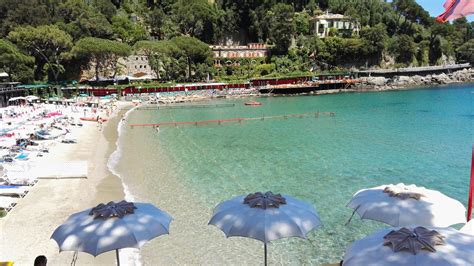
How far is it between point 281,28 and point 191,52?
2631 centimetres

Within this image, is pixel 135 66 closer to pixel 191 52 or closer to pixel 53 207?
pixel 191 52

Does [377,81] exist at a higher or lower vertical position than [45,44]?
lower

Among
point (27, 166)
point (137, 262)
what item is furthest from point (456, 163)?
point (27, 166)

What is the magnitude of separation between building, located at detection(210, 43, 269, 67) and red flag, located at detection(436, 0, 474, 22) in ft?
277

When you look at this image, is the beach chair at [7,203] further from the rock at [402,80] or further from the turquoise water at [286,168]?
the rock at [402,80]

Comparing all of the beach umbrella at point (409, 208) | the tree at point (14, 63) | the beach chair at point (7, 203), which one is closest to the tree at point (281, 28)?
the tree at point (14, 63)

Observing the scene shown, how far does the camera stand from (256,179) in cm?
2066

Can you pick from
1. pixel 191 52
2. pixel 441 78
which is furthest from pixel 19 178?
pixel 441 78

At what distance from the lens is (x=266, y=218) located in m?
7.22

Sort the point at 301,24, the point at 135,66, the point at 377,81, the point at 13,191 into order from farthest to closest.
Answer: the point at 301,24, the point at 377,81, the point at 135,66, the point at 13,191

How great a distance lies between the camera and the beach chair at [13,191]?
54.6 ft

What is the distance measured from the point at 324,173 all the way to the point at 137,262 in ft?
41.7

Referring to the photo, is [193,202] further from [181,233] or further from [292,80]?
[292,80]

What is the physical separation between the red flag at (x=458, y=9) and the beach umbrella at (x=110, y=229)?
20.1 ft
